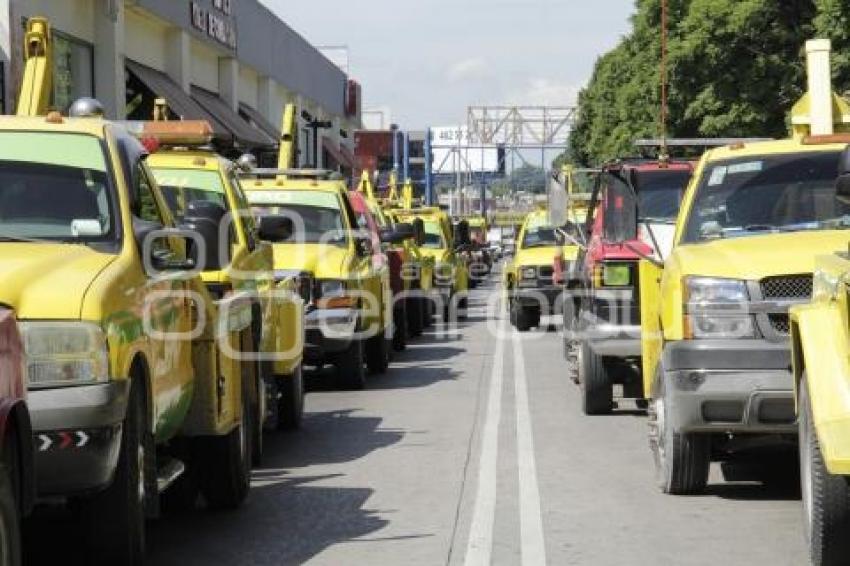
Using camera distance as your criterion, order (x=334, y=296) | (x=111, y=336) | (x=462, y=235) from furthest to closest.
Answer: (x=462, y=235)
(x=334, y=296)
(x=111, y=336)

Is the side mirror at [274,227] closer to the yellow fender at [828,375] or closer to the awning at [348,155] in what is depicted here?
the yellow fender at [828,375]

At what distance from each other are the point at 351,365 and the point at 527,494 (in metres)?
6.70

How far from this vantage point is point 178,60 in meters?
36.6

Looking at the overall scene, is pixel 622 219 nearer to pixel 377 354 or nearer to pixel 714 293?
pixel 714 293

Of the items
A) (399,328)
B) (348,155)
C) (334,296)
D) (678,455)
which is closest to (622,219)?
(678,455)

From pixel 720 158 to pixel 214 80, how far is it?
33506 millimetres

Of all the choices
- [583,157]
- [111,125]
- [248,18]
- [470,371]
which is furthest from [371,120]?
[111,125]

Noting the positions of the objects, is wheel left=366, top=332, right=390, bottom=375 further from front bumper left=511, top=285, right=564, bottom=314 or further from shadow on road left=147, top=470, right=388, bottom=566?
shadow on road left=147, top=470, right=388, bottom=566

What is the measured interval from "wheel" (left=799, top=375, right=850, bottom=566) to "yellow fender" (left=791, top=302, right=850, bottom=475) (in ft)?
0.89

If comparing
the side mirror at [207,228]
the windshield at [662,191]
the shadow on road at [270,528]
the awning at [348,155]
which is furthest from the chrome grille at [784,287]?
the awning at [348,155]

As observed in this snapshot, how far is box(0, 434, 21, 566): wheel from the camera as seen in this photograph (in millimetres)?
5367

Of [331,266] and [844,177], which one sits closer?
[844,177]

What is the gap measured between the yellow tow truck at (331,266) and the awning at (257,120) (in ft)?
91.1

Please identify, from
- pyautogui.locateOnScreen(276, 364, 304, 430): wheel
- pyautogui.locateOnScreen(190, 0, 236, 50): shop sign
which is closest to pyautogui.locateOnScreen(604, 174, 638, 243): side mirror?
pyautogui.locateOnScreen(276, 364, 304, 430): wheel
